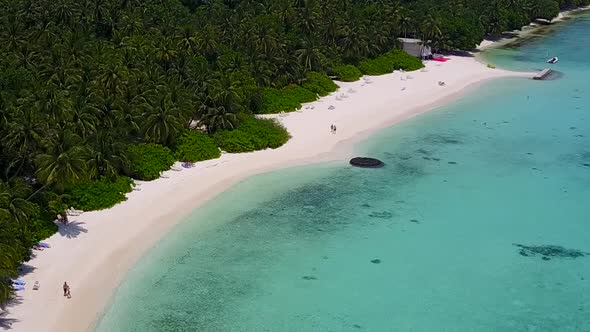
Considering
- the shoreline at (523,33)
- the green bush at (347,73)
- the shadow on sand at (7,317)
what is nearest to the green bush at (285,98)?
the green bush at (347,73)

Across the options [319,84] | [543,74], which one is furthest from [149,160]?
[543,74]

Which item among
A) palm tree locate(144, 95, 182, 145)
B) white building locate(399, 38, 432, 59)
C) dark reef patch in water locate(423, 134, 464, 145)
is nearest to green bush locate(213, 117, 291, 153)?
palm tree locate(144, 95, 182, 145)

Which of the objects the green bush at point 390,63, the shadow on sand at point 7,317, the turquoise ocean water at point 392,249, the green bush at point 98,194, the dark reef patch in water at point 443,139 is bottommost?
the turquoise ocean water at point 392,249

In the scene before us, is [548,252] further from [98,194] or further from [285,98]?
[285,98]

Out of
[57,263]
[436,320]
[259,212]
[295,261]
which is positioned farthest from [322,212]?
[57,263]

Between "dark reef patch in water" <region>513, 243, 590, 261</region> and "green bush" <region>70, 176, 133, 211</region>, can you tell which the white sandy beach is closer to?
"green bush" <region>70, 176, 133, 211</region>

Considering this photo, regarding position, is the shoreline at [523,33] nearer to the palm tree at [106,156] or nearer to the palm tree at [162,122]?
the palm tree at [162,122]
